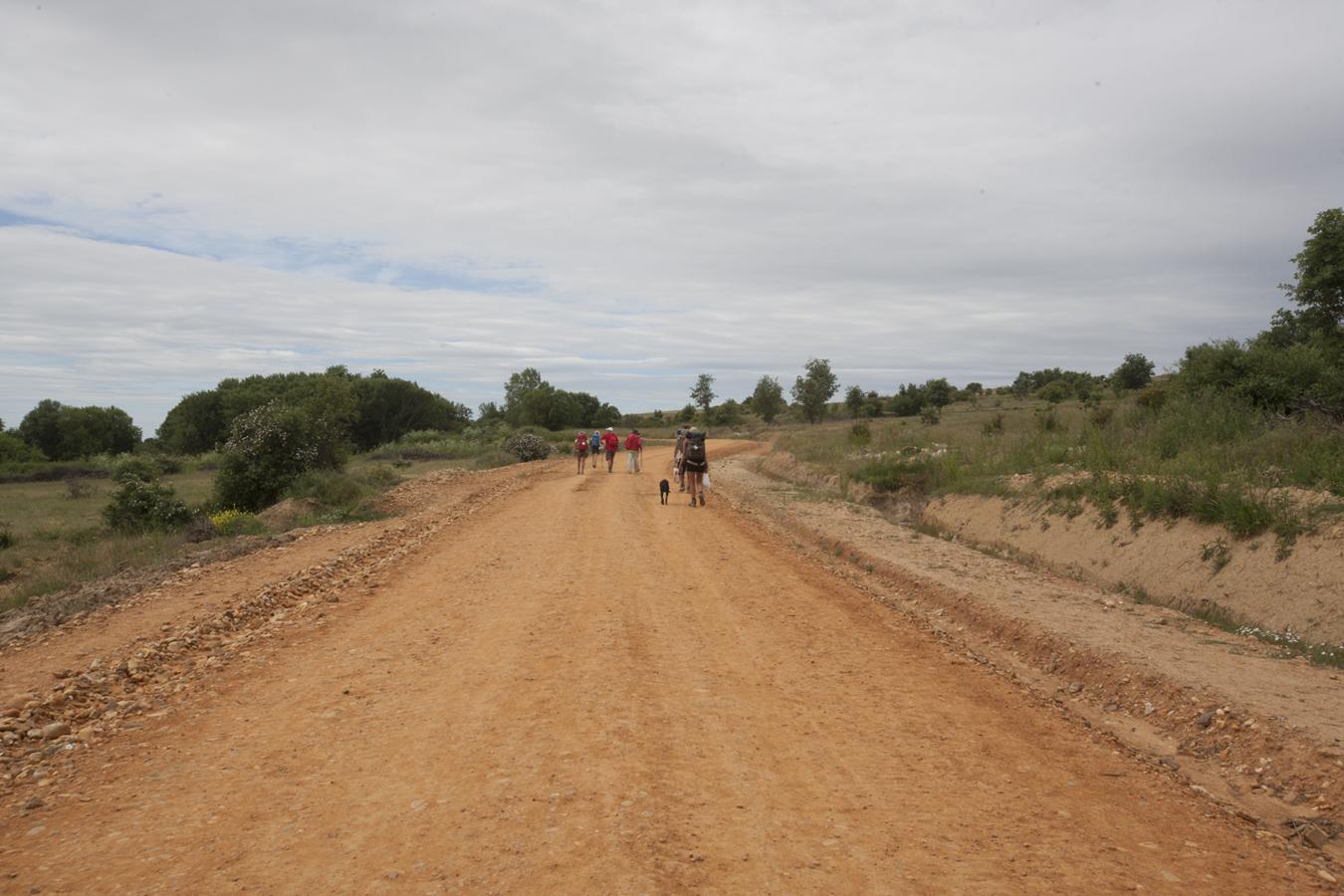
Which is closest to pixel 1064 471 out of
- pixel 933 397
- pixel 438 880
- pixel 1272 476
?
pixel 1272 476

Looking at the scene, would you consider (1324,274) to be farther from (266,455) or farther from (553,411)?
(553,411)

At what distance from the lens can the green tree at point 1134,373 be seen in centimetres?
5394

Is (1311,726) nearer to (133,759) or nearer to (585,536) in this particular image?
(133,759)

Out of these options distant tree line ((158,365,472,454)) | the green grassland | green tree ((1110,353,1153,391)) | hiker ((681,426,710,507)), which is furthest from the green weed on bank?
distant tree line ((158,365,472,454))

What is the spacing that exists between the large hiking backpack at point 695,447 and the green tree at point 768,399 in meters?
66.5

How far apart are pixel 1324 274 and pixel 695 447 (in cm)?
1764

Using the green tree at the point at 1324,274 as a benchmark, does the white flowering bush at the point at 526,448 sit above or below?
below

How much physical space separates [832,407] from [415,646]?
82.5m

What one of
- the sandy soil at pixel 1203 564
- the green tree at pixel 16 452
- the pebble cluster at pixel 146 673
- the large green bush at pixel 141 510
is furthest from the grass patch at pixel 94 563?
the green tree at pixel 16 452

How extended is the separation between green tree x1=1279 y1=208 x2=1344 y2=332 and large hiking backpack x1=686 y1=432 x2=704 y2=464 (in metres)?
17.5

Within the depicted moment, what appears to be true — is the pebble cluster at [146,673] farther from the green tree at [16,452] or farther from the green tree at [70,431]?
the green tree at [70,431]

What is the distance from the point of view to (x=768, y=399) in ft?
285

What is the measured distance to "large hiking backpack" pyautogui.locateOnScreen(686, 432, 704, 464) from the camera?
67.1ft

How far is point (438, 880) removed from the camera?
3854mm
